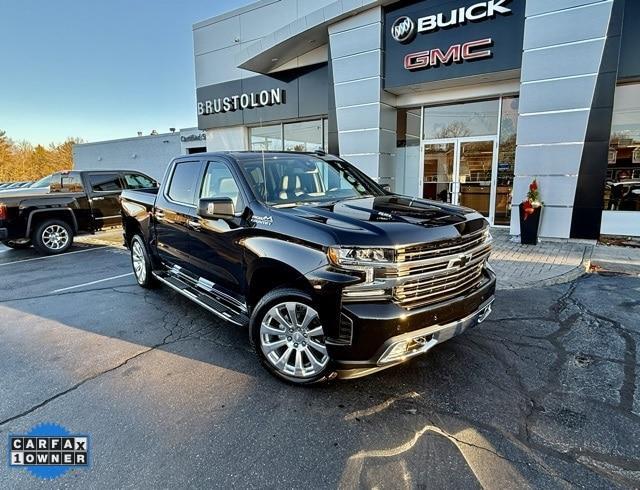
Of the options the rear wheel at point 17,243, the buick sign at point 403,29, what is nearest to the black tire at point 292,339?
the rear wheel at point 17,243

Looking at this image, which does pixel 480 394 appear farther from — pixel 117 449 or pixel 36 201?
pixel 36 201

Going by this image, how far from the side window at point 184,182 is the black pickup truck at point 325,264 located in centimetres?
5

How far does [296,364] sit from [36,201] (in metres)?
8.38

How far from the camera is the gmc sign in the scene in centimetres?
946

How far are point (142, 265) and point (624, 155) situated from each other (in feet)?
34.6

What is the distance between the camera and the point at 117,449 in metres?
2.61

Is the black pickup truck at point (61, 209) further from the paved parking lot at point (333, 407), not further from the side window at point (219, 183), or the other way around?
the side window at point (219, 183)

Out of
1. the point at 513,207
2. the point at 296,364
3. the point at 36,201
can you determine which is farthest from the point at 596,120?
the point at 36,201

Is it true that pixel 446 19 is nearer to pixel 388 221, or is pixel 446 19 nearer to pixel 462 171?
pixel 462 171

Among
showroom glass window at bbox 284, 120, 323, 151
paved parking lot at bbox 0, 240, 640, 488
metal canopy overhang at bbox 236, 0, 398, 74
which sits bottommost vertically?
paved parking lot at bbox 0, 240, 640, 488

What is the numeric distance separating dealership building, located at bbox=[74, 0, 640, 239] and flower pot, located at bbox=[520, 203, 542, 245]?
66 cm

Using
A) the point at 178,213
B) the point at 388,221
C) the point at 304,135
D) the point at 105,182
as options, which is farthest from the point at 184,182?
the point at 304,135

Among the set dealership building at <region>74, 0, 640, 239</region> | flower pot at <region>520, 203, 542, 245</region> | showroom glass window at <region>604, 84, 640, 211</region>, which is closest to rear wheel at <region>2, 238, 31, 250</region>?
dealership building at <region>74, 0, 640, 239</region>

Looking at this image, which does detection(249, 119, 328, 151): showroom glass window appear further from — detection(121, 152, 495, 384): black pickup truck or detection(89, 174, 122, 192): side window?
detection(121, 152, 495, 384): black pickup truck
